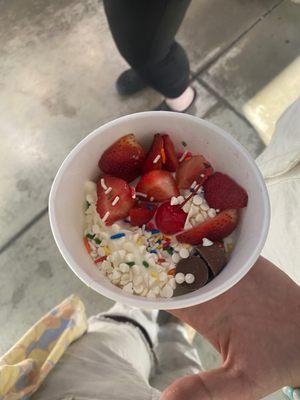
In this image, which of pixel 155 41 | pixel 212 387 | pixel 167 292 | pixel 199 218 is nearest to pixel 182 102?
pixel 155 41

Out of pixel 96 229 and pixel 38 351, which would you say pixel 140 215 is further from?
pixel 38 351

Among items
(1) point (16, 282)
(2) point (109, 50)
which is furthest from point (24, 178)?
(2) point (109, 50)

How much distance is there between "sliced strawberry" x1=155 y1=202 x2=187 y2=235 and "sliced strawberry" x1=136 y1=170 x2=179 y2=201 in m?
0.02

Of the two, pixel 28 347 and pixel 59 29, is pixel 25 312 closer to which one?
pixel 28 347

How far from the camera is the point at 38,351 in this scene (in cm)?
96

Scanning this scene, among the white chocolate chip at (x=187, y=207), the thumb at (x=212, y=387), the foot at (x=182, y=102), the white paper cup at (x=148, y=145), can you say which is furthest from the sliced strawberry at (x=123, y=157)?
the foot at (x=182, y=102)

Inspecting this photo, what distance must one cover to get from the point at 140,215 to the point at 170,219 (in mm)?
56

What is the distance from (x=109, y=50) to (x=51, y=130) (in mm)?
397

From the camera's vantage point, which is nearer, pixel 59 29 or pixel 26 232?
pixel 26 232

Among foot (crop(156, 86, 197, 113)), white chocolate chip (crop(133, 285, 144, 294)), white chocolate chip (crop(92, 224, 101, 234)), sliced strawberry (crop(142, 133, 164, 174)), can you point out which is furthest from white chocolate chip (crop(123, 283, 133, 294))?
foot (crop(156, 86, 197, 113))

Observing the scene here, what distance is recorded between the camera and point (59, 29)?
1.70m

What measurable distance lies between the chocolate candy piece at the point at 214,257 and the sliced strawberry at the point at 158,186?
11 cm

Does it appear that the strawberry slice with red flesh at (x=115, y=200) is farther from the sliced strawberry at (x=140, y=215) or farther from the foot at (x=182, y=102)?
the foot at (x=182, y=102)

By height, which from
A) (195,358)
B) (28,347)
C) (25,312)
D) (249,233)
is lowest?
(195,358)
